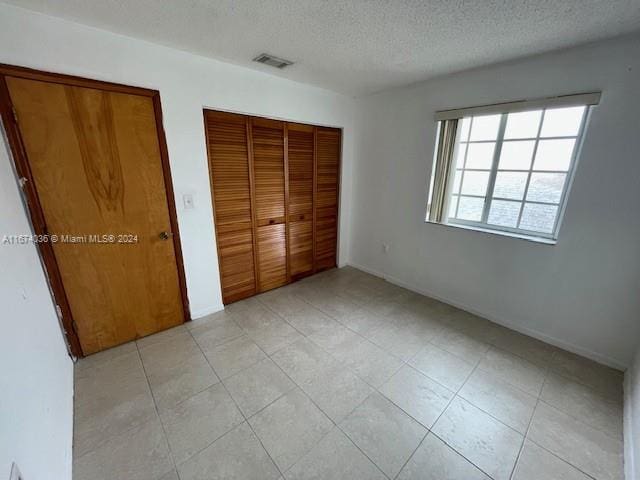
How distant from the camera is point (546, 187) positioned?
221 centimetres

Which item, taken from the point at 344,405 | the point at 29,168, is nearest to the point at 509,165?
the point at 344,405

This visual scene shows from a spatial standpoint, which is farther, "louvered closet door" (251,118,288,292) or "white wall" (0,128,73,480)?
"louvered closet door" (251,118,288,292)

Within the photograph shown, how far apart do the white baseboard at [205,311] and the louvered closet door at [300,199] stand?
1.00 metres

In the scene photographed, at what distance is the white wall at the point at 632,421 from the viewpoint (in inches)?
50.1

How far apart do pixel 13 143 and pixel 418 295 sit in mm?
3659

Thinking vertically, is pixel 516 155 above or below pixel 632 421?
above

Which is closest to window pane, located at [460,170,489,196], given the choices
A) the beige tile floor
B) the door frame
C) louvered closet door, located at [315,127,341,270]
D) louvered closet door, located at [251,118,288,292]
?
the beige tile floor

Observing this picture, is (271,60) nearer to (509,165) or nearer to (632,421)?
(509,165)

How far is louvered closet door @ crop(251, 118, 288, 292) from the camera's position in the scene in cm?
270

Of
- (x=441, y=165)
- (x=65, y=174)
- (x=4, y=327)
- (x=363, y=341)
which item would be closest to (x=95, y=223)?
(x=65, y=174)

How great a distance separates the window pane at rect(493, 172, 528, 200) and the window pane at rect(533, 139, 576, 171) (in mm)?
133

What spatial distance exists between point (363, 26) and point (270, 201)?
1788 mm

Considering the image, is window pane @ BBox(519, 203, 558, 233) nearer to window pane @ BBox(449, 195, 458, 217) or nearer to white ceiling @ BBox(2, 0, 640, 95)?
window pane @ BBox(449, 195, 458, 217)

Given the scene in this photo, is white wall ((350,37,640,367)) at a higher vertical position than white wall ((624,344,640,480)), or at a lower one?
higher
